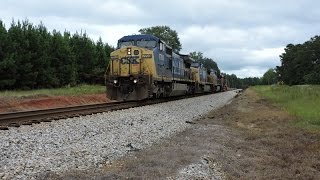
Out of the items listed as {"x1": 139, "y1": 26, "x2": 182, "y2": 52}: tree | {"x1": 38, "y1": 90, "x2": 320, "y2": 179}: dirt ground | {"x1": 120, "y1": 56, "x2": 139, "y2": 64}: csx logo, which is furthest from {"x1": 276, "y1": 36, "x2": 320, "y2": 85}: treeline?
{"x1": 38, "y1": 90, "x2": 320, "y2": 179}: dirt ground

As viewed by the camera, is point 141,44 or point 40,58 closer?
point 141,44

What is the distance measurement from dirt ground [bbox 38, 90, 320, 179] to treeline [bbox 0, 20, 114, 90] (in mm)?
24269

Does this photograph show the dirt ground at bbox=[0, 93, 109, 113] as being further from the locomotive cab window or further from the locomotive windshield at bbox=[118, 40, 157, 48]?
the locomotive cab window

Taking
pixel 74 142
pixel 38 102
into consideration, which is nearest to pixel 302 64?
pixel 38 102

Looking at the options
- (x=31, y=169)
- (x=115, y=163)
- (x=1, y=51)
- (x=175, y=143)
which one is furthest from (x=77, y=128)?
(x=1, y=51)

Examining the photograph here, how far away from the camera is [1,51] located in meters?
33.5

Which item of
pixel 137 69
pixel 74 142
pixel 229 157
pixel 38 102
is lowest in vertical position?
pixel 229 157

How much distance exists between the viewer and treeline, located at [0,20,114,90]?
1342 inches

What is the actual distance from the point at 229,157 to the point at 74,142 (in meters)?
3.62

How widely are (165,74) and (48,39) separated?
1734cm

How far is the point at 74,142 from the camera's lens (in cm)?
1002

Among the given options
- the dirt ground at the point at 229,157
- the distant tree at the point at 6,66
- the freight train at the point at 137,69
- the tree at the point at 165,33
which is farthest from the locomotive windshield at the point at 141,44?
the tree at the point at 165,33

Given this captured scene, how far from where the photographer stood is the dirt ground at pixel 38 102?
23984 millimetres

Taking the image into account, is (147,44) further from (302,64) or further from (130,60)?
(302,64)
